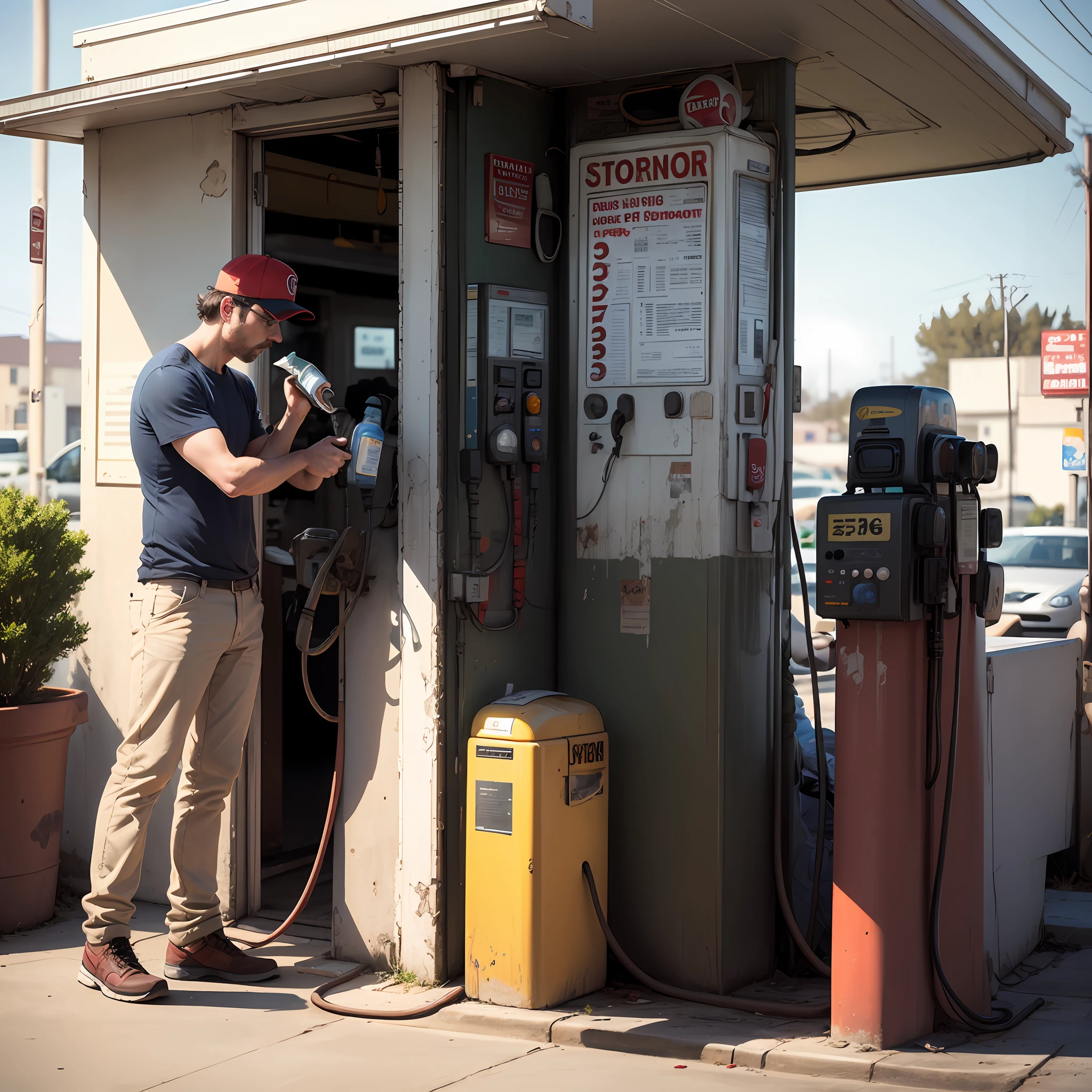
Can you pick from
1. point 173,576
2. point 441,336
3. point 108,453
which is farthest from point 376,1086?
point 108,453

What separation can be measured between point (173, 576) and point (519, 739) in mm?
1168

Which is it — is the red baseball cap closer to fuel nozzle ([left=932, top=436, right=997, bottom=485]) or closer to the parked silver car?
fuel nozzle ([left=932, top=436, right=997, bottom=485])

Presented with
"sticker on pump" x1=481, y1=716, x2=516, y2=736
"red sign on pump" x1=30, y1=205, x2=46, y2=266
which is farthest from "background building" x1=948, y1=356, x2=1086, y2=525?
"sticker on pump" x1=481, y1=716, x2=516, y2=736

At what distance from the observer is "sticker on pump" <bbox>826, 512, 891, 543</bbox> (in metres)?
3.43

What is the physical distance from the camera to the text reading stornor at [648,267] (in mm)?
4102

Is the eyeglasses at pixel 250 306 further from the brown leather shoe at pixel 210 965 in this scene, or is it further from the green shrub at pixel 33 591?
the brown leather shoe at pixel 210 965

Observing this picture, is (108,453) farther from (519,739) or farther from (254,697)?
(519,739)

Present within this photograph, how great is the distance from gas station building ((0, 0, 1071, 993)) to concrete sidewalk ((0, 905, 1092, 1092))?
371 millimetres

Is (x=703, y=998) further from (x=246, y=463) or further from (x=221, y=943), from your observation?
(x=246, y=463)

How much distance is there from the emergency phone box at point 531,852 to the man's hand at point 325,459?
89cm

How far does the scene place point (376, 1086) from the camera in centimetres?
328

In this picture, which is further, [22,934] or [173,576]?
[22,934]

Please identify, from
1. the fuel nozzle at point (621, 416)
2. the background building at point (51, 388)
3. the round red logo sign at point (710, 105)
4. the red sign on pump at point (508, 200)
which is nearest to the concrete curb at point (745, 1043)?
the fuel nozzle at point (621, 416)

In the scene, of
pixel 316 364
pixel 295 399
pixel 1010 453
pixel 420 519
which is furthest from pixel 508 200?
pixel 1010 453
